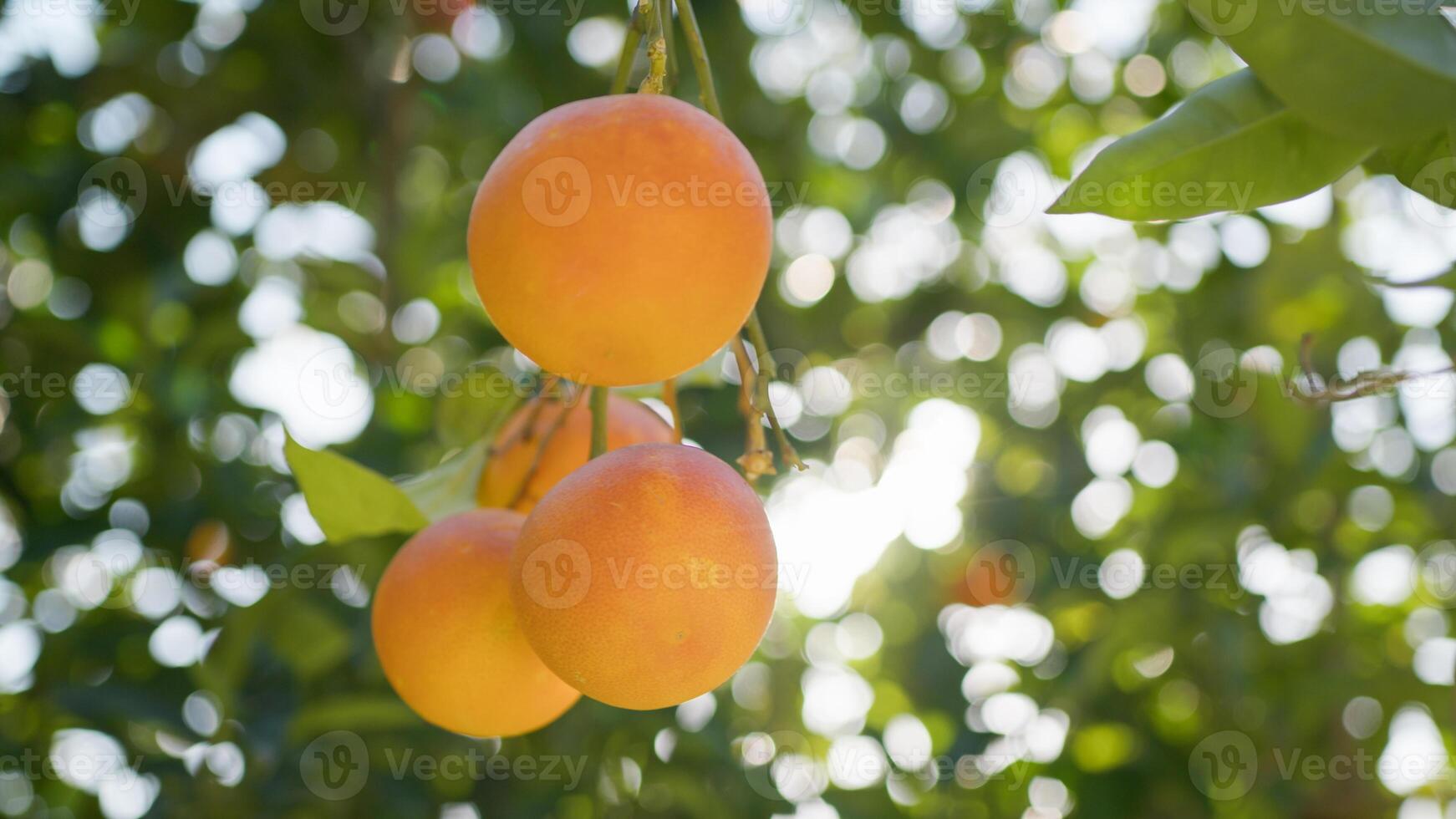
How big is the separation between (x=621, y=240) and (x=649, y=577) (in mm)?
218

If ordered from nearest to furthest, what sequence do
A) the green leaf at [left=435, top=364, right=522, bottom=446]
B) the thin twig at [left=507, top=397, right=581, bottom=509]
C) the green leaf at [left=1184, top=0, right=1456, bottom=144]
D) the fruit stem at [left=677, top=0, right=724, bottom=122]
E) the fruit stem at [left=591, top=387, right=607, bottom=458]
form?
the green leaf at [left=1184, top=0, right=1456, bottom=144] < the fruit stem at [left=677, top=0, right=724, bottom=122] < the fruit stem at [left=591, top=387, right=607, bottom=458] < the thin twig at [left=507, top=397, right=581, bottom=509] < the green leaf at [left=435, top=364, right=522, bottom=446]

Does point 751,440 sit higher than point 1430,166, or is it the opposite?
point 1430,166

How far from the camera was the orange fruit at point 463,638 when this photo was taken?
87 centimetres

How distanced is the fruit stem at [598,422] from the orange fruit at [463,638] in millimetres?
112

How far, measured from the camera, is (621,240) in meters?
0.70

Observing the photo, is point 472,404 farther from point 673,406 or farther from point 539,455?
point 673,406

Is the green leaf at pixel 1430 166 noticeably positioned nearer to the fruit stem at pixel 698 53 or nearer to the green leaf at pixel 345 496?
the fruit stem at pixel 698 53

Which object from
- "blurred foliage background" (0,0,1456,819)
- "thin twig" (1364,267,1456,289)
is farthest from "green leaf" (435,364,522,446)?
"thin twig" (1364,267,1456,289)

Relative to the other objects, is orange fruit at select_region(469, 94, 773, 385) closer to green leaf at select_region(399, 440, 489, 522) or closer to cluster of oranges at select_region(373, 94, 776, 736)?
cluster of oranges at select_region(373, 94, 776, 736)

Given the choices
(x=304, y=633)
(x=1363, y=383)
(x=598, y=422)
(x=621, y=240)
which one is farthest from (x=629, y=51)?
(x=304, y=633)

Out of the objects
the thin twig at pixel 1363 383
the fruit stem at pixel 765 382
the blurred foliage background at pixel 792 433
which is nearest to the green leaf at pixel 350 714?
the blurred foliage background at pixel 792 433

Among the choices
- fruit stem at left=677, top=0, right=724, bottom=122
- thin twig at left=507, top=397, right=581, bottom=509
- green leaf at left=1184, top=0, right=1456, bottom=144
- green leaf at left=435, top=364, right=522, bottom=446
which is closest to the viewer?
green leaf at left=1184, top=0, right=1456, bottom=144

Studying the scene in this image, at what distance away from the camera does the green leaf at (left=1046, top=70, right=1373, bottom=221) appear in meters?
0.74

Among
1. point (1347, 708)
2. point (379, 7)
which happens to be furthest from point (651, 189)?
point (1347, 708)
